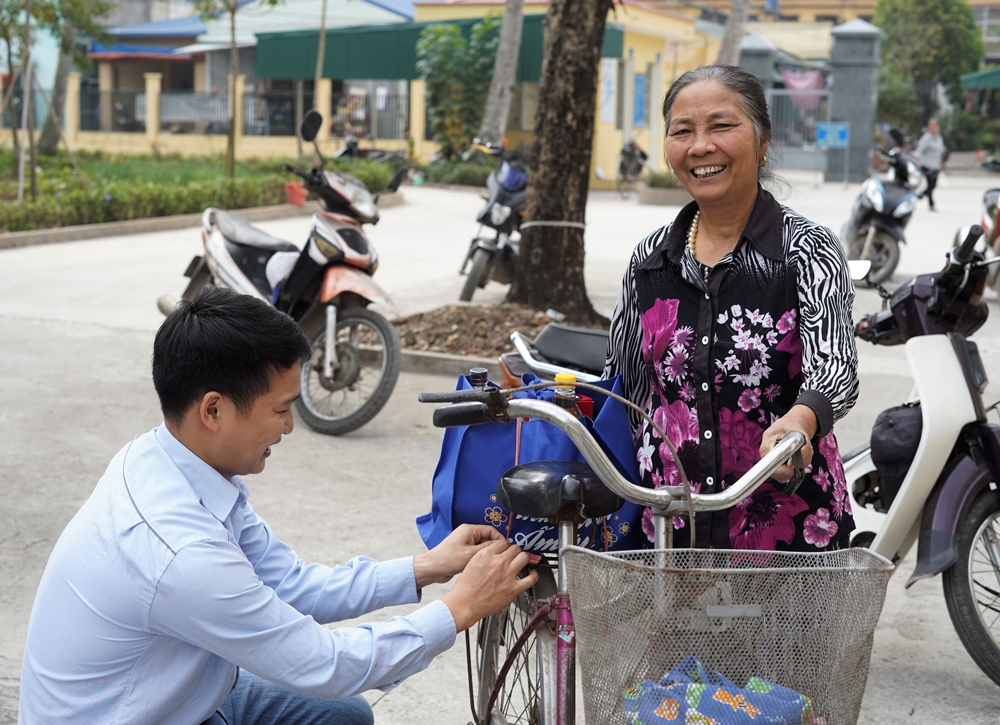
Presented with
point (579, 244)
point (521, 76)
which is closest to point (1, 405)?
point (579, 244)

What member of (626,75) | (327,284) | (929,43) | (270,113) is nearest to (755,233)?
(327,284)

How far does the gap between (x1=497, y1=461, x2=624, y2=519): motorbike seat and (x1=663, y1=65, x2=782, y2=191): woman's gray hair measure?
0.82 meters

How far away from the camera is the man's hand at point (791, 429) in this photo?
1960 mm

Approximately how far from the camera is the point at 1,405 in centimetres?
618

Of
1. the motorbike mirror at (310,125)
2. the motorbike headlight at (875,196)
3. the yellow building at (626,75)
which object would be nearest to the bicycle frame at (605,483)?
the motorbike mirror at (310,125)

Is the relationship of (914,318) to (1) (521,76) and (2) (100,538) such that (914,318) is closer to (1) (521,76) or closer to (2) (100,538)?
(2) (100,538)

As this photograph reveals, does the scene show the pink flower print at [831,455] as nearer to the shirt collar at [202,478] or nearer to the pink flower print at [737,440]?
the pink flower print at [737,440]

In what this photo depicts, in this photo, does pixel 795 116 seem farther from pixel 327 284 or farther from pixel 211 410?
pixel 211 410

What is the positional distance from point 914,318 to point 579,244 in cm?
476

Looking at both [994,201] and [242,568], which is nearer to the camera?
[242,568]

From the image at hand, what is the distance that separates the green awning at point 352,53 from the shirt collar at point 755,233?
2341cm

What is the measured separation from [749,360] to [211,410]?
3.51 feet

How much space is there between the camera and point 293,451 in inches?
222

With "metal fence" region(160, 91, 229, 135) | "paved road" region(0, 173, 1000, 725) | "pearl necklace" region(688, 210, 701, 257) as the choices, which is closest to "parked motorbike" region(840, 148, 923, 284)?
"paved road" region(0, 173, 1000, 725)
